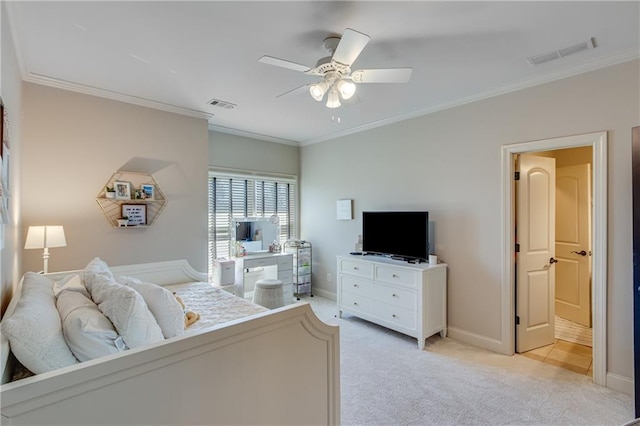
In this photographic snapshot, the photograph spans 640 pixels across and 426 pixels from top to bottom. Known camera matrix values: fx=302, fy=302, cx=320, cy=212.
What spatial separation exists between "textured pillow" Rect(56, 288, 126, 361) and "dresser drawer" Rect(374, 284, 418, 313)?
107 inches

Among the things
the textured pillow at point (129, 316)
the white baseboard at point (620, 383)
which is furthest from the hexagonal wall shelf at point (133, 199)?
the white baseboard at point (620, 383)

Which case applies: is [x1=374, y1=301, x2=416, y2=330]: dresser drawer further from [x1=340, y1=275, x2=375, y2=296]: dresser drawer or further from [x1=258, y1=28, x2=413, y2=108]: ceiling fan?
→ [x1=258, y1=28, x2=413, y2=108]: ceiling fan

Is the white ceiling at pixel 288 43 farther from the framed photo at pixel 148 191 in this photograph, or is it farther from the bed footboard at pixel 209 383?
the bed footboard at pixel 209 383

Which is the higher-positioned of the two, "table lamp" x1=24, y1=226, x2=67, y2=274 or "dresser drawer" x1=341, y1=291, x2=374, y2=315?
"table lamp" x1=24, y1=226, x2=67, y2=274

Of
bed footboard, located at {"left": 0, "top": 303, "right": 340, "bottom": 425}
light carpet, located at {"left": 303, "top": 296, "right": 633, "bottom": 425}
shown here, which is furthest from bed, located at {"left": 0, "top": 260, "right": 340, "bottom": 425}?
light carpet, located at {"left": 303, "top": 296, "right": 633, "bottom": 425}

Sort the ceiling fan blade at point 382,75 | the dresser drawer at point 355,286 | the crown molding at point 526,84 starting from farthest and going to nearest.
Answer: the dresser drawer at point 355,286 → the crown molding at point 526,84 → the ceiling fan blade at point 382,75

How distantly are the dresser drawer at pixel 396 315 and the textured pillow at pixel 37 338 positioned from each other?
291 cm

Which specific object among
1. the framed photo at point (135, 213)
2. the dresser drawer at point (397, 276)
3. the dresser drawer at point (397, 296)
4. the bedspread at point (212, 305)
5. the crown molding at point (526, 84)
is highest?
the crown molding at point (526, 84)

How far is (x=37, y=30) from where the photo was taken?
6.70ft

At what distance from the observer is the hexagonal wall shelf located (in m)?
3.15

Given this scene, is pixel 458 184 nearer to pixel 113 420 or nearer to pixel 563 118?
pixel 563 118

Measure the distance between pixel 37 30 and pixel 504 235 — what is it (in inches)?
164

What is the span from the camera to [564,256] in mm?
4016

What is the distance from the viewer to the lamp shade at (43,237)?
8.11 feet
